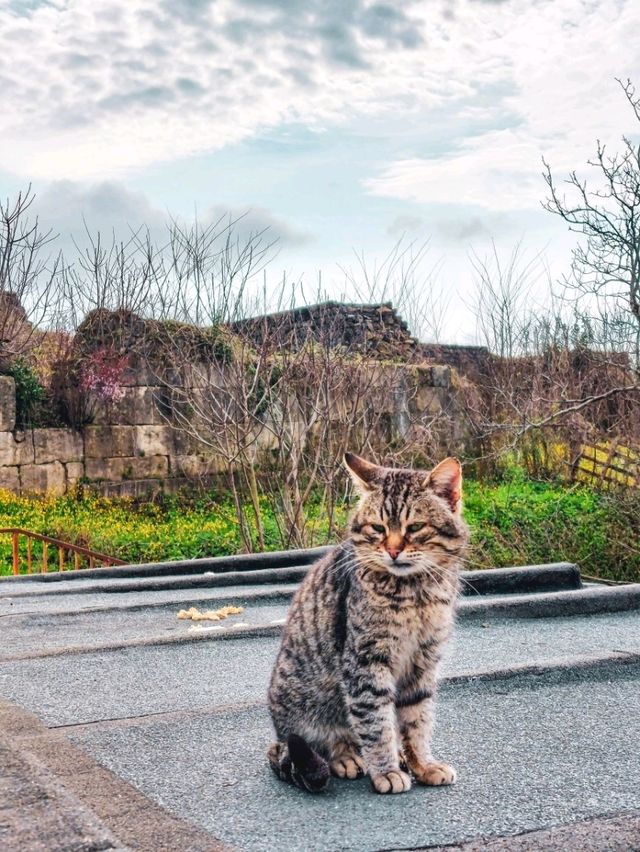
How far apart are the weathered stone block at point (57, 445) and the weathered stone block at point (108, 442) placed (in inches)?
6.3

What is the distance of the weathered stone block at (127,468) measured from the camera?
658 inches

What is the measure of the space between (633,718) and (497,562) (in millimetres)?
6646

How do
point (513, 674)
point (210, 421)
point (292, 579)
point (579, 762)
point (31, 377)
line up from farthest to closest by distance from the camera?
point (31, 377), point (210, 421), point (292, 579), point (513, 674), point (579, 762)

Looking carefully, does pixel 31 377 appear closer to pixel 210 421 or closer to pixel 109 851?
pixel 210 421

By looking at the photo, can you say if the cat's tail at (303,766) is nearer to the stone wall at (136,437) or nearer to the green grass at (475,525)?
the green grass at (475,525)

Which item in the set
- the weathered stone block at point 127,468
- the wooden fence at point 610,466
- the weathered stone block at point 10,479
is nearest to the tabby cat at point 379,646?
the wooden fence at point 610,466

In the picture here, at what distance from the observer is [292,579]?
9.20m

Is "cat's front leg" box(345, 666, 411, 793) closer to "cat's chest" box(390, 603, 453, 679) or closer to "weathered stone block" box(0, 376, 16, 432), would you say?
"cat's chest" box(390, 603, 453, 679)

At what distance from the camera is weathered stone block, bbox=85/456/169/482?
16703 mm

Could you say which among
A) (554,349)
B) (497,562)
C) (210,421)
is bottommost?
(497,562)

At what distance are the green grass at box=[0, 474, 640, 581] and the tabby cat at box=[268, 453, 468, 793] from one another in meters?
5.75

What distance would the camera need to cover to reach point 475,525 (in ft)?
41.6

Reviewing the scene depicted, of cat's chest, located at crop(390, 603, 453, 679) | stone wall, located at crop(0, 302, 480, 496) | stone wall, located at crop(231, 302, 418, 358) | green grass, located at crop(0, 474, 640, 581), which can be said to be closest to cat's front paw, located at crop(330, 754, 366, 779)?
cat's chest, located at crop(390, 603, 453, 679)

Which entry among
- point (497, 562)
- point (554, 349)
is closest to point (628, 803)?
point (497, 562)
